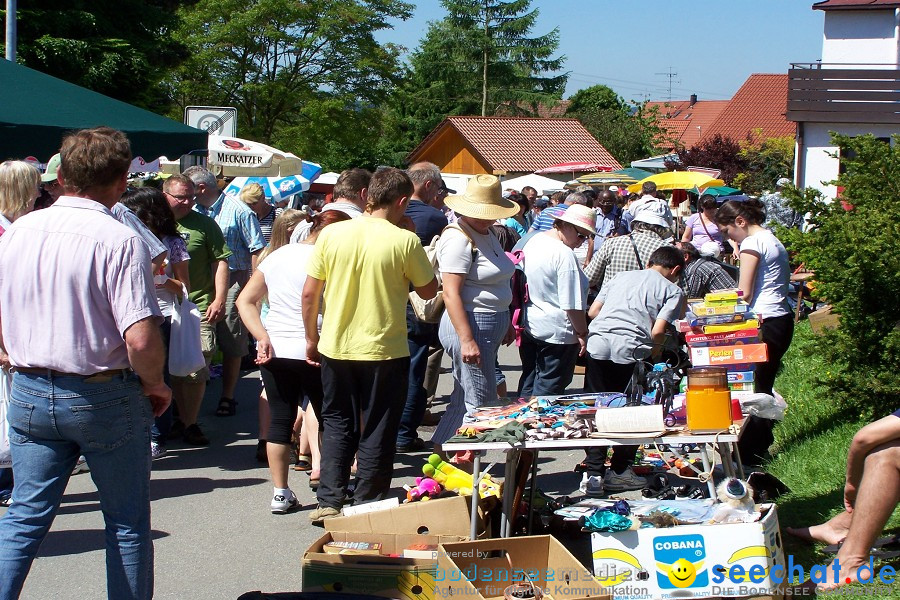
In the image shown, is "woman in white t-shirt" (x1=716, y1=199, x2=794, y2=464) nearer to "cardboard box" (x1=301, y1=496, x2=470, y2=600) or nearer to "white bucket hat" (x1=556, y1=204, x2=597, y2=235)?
"white bucket hat" (x1=556, y1=204, x2=597, y2=235)

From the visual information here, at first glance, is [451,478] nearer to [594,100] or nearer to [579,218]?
[579,218]

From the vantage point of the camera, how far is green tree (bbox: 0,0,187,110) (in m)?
25.7

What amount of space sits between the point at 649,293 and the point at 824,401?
2.00 metres

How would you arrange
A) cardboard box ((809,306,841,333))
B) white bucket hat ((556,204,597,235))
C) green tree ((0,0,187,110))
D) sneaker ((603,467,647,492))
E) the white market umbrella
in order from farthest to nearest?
green tree ((0,0,187,110)), the white market umbrella, cardboard box ((809,306,841,333)), white bucket hat ((556,204,597,235)), sneaker ((603,467,647,492))

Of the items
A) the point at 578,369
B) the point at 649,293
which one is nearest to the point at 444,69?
the point at 578,369

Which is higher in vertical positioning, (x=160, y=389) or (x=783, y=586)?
(x=160, y=389)

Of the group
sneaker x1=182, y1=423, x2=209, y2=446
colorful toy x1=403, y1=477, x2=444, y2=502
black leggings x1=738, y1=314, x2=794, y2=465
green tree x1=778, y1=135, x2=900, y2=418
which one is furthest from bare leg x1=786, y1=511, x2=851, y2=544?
sneaker x1=182, y1=423, x2=209, y2=446

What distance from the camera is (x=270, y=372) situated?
5.76 m

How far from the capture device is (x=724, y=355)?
5.28 meters

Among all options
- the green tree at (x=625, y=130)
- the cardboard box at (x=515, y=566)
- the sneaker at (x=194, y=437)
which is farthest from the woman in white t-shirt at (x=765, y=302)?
the green tree at (x=625, y=130)

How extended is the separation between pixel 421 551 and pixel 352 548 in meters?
0.31

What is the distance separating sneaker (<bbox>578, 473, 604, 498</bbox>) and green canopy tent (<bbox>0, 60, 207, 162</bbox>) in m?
4.26

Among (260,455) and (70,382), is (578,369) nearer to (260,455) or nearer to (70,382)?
(260,455)

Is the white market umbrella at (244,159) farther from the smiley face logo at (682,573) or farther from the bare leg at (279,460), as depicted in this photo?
the smiley face logo at (682,573)
